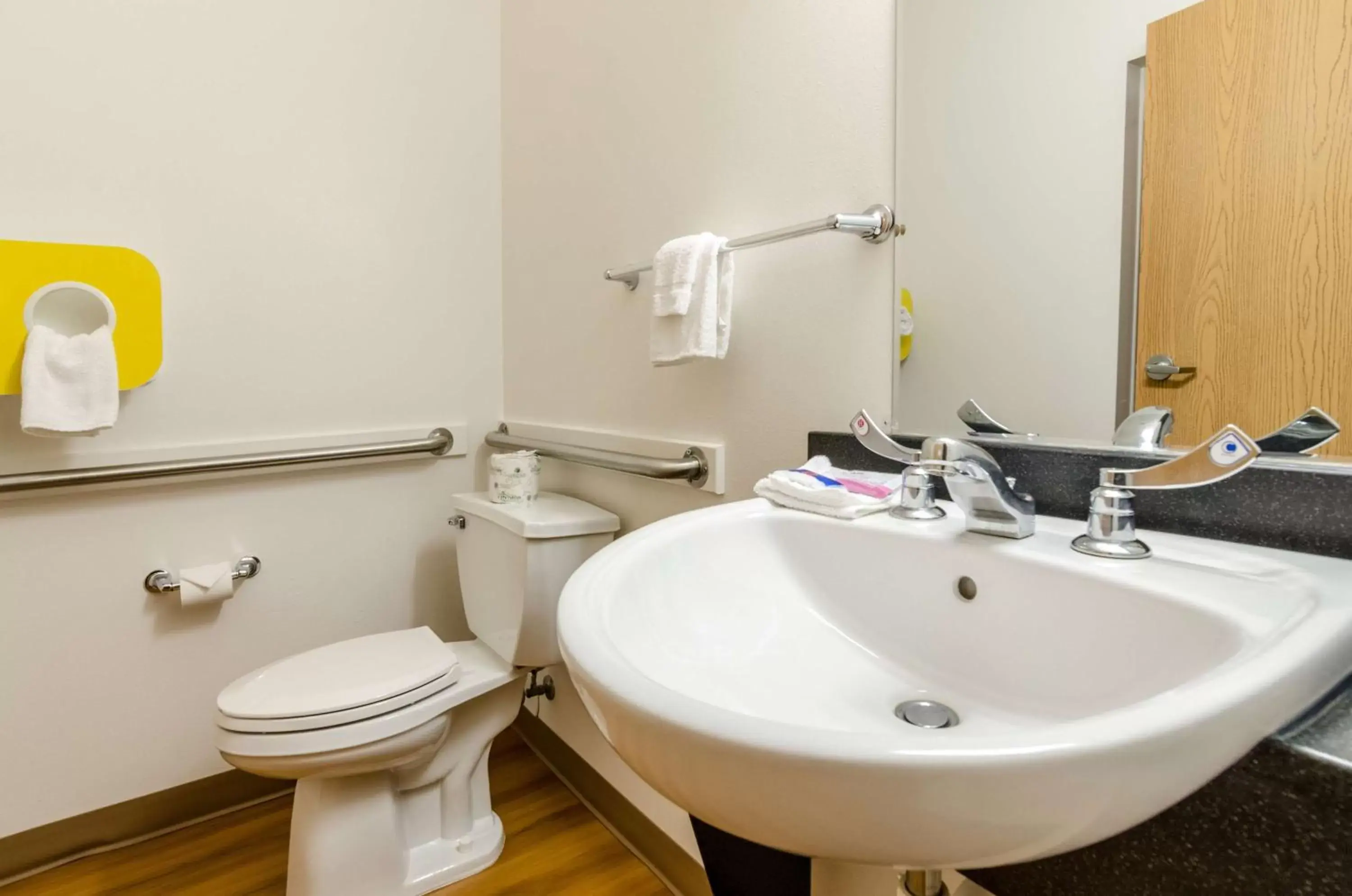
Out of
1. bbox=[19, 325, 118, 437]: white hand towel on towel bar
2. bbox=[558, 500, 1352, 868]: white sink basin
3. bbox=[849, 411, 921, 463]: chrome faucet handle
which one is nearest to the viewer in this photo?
bbox=[558, 500, 1352, 868]: white sink basin

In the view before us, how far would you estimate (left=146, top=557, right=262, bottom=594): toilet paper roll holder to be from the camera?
143 cm

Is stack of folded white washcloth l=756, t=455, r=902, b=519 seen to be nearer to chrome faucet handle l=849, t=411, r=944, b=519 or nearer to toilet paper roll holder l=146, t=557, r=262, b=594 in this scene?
chrome faucet handle l=849, t=411, r=944, b=519

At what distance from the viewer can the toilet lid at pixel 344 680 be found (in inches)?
45.0

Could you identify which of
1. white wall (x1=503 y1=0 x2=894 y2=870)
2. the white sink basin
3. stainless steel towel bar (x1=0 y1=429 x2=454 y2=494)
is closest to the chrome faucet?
the white sink basin

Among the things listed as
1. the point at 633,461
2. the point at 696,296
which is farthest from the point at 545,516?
the point at 696,296

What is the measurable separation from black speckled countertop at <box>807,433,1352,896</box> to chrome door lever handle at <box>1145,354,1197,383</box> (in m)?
0.09

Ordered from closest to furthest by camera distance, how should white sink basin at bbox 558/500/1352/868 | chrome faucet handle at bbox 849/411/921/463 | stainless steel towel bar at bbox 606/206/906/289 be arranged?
white sink basin at bbox 558/500/1352/868 < chrome faucet handle at bbox 849/411/921/463 < stainless steel towel bar at bbox 606/206/906/289

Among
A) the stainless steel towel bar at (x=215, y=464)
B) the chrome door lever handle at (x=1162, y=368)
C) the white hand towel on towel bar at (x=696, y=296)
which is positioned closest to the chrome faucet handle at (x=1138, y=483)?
the chrome door lever handle at (x=1162, y=368)

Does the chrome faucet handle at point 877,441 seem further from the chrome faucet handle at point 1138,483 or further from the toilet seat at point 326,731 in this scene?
the toilet seat at point 326,731

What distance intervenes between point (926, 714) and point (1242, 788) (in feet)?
0.74

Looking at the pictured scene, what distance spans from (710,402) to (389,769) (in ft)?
2.94

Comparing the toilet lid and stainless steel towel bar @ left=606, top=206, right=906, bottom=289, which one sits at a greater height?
stainless steel towel bar @ left=606, top=206, right=906, bottom=289

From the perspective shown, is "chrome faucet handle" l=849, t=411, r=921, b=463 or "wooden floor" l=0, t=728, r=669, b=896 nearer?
"chrome faucet handle" l=849, t=411, r=921, b=463

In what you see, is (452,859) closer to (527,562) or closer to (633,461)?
(527,562)
